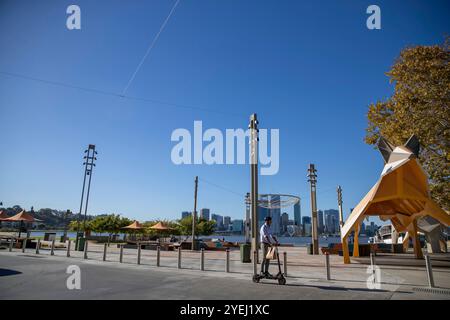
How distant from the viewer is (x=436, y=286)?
8914mm

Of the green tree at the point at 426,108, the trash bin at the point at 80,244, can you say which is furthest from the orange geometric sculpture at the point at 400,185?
the trash bin at the point at 80,244

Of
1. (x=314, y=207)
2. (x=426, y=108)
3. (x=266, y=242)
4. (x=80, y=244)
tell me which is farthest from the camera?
(x=314, y=207)

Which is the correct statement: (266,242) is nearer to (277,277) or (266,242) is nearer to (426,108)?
(277,277)

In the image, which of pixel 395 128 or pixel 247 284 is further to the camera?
pixel 395 128

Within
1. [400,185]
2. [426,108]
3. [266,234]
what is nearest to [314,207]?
[400,185]

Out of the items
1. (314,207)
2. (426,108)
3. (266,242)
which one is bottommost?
(266,242)

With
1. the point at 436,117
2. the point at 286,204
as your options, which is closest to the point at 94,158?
the point at 286,204

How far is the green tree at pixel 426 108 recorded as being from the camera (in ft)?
51.7

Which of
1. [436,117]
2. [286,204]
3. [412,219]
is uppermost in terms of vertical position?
[436,117]

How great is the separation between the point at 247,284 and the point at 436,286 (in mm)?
5709

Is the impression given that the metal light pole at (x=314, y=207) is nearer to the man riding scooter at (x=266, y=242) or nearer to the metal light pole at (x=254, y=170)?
the metal light pole at (x=254, y=170)

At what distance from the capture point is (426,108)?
53.6 feet
